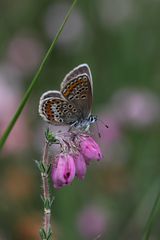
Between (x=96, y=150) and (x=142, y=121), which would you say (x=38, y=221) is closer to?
(x=142, y=121)

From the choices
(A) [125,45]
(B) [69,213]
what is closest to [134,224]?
(B) [69,213]

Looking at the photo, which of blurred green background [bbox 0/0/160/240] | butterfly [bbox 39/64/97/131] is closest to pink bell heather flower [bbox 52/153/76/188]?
butterfly [bbox 39/64/97/131]

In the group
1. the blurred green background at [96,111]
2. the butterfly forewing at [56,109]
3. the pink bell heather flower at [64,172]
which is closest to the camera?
the pink bell heather flower at [64,172]

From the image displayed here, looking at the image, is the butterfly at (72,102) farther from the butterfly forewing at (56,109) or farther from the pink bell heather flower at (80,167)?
the pink bell heather flower at (80,167)

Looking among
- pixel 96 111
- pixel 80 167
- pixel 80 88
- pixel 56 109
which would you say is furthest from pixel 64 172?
pixel 96 111

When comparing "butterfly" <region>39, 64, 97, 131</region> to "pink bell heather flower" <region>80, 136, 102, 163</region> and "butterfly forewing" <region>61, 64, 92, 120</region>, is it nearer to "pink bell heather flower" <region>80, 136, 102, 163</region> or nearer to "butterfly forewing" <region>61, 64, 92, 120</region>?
"butterfly forewing" <region>61, 64, 92, 120</region>

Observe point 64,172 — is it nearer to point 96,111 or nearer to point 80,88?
point 80,88

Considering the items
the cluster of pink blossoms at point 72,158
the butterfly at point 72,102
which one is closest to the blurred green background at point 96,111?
the butterfly at point 72,102
